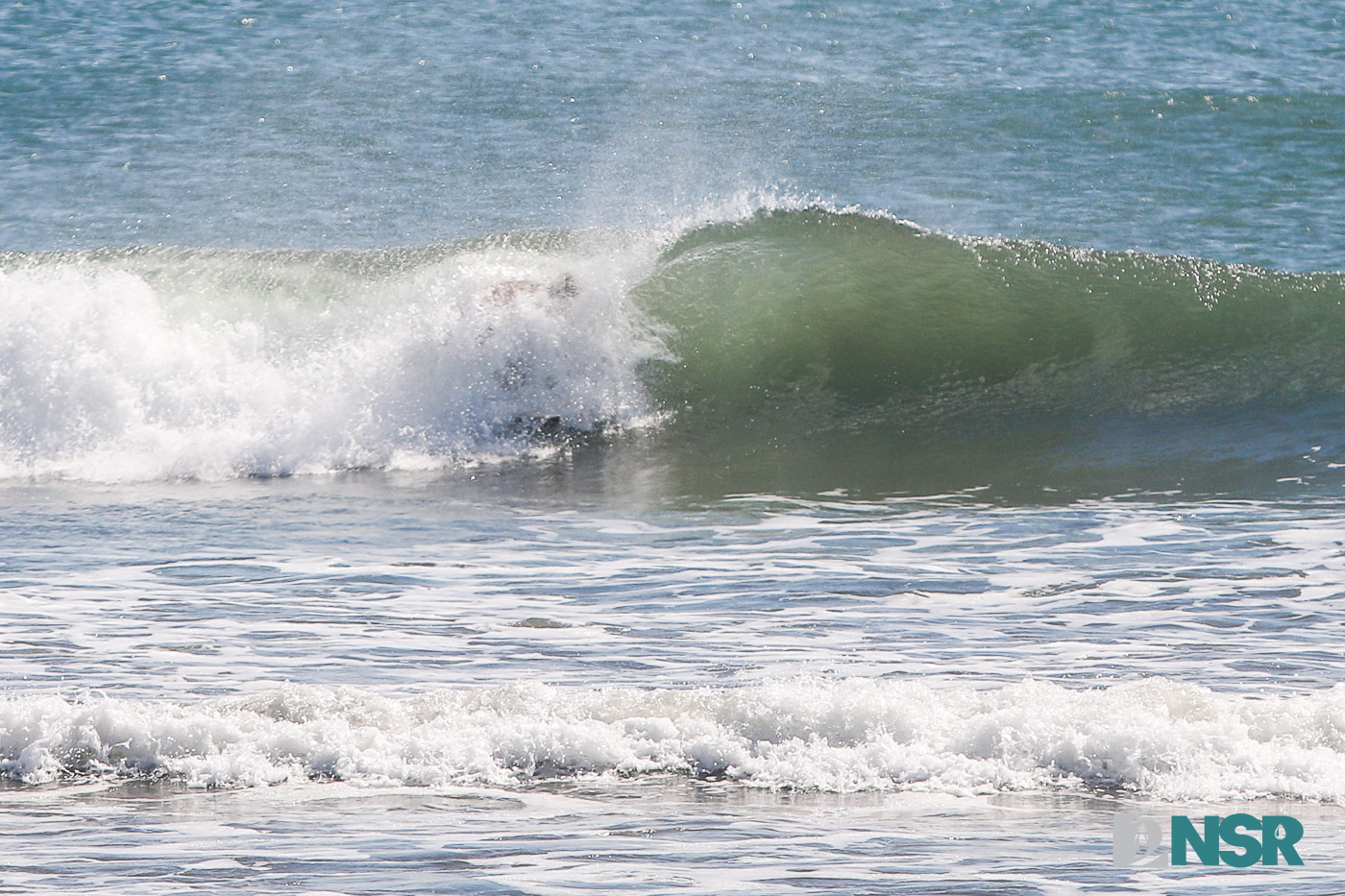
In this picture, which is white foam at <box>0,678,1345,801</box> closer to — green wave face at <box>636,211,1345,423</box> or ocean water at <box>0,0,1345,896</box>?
ocean water at <box>0,0,1345,896</box>

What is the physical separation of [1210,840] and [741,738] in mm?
1237

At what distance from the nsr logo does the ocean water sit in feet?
0.22

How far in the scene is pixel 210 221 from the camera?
14086 millimetres

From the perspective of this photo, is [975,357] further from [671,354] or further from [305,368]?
[305,368]

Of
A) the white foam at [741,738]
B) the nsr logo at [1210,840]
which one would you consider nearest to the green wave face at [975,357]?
the white foam at [741,738]

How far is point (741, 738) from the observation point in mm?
4113

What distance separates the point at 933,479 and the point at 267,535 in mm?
3360

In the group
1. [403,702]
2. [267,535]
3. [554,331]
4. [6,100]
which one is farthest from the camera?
[6,100]

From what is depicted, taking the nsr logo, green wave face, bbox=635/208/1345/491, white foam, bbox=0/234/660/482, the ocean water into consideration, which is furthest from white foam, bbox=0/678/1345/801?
white foam, bbox=0/234/660/482

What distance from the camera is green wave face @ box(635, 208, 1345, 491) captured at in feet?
27.3

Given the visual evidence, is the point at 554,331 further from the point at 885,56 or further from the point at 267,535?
the point at 885,56

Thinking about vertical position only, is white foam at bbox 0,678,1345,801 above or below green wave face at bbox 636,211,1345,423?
below

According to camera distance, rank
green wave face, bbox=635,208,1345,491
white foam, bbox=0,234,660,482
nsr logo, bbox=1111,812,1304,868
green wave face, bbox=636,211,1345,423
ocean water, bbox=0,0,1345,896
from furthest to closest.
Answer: green wave face, bbox=636,211,1345,423
white foam, bbox=0,234,660,482
green wave face, bbox=635,208,1345,491
ocean water, bbox=0,0,1345,896
nsr logo, bbox=1111,812,1304,868

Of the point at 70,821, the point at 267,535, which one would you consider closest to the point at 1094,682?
the point at 70,821
